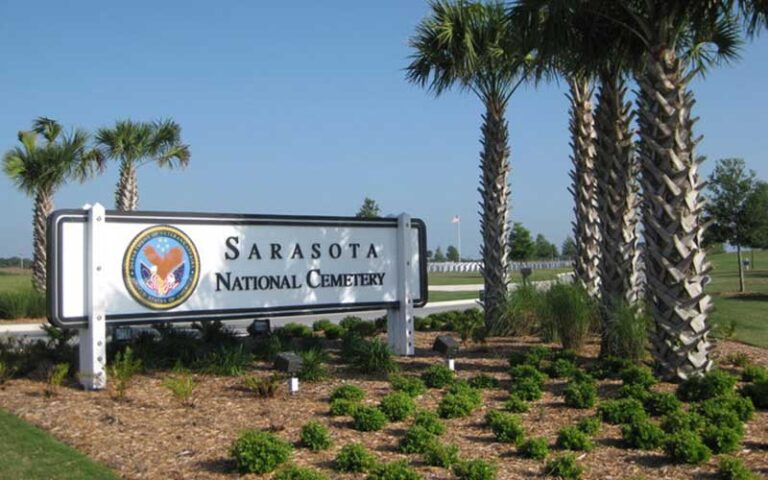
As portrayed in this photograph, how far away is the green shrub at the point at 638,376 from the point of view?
820 cm

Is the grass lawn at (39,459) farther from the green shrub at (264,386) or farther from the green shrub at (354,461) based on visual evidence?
the green shrub at (264,386)

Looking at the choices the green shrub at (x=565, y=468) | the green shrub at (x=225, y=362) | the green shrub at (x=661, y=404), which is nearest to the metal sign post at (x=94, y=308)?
the green shrub at (x=225, y=362)

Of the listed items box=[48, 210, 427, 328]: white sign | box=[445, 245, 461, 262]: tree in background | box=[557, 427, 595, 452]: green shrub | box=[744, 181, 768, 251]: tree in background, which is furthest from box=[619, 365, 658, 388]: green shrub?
box=[445, 245, 461, 262]: tree in background

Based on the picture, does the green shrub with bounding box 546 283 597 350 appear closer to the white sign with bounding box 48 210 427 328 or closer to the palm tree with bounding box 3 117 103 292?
the white sign with bounding box 48 210 427 328

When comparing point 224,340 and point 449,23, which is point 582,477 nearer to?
point 224,340

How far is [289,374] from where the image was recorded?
9164mm

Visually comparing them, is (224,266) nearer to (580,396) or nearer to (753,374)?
(580,396)

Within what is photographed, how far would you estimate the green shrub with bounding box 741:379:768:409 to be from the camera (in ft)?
25.1

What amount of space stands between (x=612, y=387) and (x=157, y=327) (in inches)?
286

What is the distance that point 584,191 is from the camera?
42.8ft

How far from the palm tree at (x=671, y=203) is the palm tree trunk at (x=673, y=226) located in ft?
0.04

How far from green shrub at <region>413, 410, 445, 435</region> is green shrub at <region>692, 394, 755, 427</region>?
2.42 m

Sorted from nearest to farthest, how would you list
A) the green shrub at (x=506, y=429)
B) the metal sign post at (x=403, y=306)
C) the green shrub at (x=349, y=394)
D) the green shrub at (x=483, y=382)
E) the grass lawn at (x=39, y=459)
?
1. the grass lawn at (x=39, y=459)
2. the green shrub at (x=506, y=429)
3. the green shrub at (x=349, y=394)
4. the green shrub at (x=483, y=382)
5. the metal sign post at (x=403, y=306)

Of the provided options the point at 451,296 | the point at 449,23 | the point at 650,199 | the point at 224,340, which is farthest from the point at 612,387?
the point at 451,296
